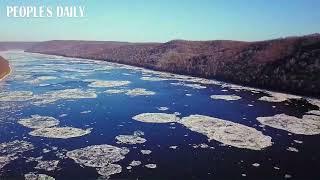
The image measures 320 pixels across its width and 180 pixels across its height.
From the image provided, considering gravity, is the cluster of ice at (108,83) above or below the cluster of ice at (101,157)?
below

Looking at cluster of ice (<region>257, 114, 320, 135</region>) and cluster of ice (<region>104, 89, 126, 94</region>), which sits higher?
cluster of ice (<region>257, 114, 320, 135</region>)

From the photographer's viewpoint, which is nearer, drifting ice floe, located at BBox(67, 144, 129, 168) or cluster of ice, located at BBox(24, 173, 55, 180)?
cluster of ice, located at BBox(24, 173, 55, 180)

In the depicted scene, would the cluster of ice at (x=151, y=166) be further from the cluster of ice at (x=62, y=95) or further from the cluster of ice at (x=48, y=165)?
the cluster of ice at (x=62, y=95)

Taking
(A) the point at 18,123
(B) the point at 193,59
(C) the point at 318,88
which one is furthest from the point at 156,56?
(A) the point at 18,123

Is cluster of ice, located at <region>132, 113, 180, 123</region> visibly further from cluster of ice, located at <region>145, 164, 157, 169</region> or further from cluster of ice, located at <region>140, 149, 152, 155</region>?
cluster of ice, located at <region>145, 164, 157, 169</region>

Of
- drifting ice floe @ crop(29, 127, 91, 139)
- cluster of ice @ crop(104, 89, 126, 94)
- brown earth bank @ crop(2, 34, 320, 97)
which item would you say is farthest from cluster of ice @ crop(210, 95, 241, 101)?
drifting ice floe @ crop(29, 127, 91, 139)

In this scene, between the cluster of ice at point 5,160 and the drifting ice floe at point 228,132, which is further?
the drifting ice floe at point 228,132

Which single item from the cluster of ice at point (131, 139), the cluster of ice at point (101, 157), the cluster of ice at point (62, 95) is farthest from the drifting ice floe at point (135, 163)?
the cluster of ice at point (62, 95)
